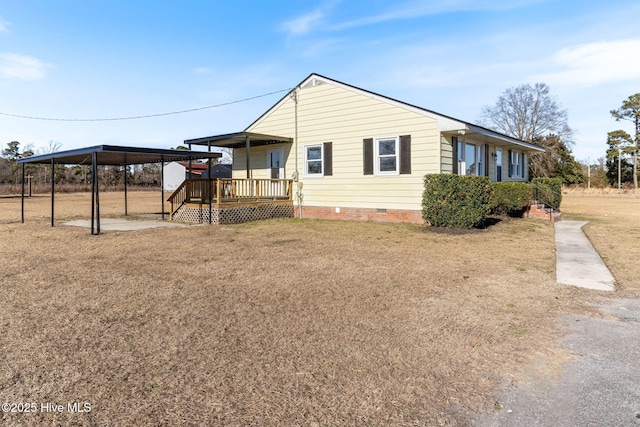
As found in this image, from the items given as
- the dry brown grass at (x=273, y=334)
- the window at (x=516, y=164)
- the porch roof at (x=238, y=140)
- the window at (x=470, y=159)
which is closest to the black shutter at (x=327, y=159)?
the porch roof at (x=238, y=140)

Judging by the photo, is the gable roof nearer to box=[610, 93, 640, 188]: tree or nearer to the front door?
the front door

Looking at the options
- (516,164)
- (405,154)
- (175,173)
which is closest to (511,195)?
(405,154)

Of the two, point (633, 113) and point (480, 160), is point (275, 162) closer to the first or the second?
point (480, 160)

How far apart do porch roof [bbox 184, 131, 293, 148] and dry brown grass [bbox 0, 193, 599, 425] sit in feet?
24.6

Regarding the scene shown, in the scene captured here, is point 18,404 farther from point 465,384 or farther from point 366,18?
point 366,18

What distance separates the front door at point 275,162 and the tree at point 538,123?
3321 centimetres

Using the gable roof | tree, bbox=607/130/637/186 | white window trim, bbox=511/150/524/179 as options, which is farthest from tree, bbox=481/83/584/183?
the gable roof

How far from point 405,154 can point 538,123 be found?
38.1 meters

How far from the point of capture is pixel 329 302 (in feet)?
15.1

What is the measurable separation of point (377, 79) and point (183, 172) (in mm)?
31083

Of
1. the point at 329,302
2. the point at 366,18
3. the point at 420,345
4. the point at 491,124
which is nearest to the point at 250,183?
the point at 366,18

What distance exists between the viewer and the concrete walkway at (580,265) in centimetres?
561

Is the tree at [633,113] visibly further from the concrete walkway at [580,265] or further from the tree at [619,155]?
the concrete walkway at [580,265]

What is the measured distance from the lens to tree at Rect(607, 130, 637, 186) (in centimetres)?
4812
